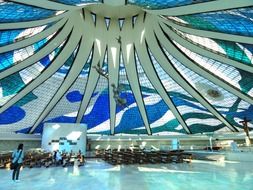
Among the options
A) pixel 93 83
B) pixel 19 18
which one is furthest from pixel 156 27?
pixel 19 18

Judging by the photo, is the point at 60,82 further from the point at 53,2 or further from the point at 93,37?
the point at 53,2

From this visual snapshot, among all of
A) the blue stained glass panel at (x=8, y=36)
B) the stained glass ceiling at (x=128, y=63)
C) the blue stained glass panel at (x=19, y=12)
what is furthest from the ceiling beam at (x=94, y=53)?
the blue stained glass panel at (x=8, y=36)

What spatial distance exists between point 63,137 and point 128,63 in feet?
34.9

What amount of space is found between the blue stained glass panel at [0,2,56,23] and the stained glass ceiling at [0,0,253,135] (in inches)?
2.2

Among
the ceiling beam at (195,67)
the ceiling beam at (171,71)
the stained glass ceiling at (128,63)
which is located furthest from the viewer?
the ceiling beam at (171,71)

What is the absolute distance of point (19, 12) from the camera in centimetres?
1380

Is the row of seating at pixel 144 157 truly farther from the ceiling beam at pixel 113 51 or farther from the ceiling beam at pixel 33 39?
the ceiling beam at pixel 33 39

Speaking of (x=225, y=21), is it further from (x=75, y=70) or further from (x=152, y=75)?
(x=75, y=70)

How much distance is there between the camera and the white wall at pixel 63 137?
24375 millimetres

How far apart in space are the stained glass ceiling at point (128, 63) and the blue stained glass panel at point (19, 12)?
0.18 ft

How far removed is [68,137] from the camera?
988 inches

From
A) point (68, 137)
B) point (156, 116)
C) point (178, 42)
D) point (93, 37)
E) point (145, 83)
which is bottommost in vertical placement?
point (68, 137)

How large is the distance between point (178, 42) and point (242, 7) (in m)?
7.14

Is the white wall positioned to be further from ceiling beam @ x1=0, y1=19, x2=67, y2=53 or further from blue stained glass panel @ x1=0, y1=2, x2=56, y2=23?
blue stained glass panel @ x1=0, y1=2, x2=56, y2=23
